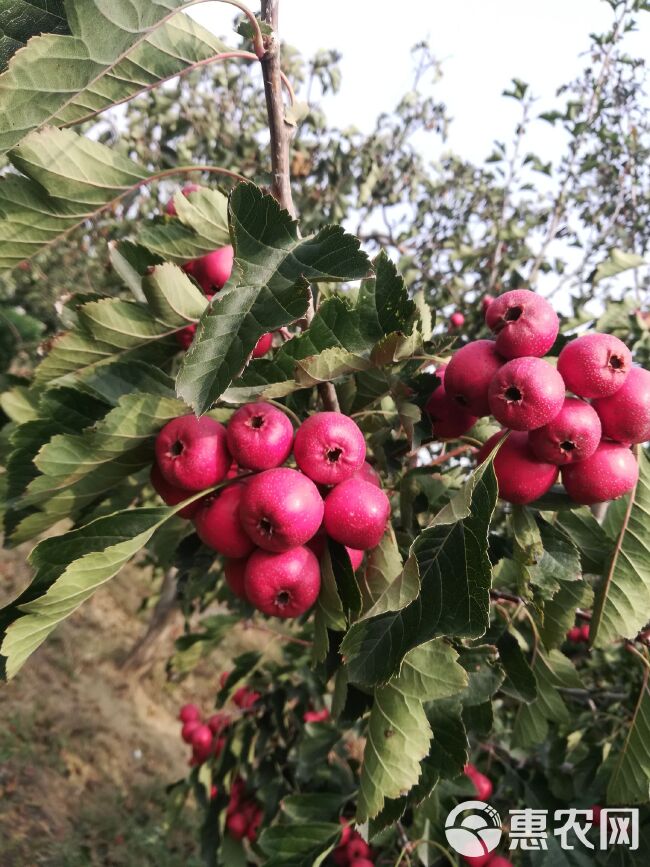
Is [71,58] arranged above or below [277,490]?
above

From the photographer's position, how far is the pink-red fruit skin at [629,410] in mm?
1099

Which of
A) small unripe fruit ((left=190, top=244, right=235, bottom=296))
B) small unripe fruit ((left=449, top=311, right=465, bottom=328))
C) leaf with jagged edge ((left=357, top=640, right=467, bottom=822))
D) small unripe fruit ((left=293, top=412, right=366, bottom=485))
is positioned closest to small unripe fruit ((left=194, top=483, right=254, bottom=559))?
small unripe fruit ((left=293, top=412, right=366, bottom=485))

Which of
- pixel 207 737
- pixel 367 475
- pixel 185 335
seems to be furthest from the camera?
pixel 207 737

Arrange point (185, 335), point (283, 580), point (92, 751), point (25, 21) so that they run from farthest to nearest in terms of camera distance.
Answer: point (92, 751), point (185, 335), point (283, 580), point (25, 21)

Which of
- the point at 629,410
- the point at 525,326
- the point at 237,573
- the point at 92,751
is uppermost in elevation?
the point at 525,326

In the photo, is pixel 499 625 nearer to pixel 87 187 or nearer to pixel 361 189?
pixel 87 187

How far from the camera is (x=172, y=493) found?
126cm

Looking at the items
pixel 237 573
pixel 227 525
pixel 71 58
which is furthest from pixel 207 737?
pixel 71 58

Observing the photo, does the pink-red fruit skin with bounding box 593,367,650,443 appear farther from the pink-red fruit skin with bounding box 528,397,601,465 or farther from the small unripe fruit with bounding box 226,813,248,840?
the small unripe fruit with bounding box 226,813,248,840

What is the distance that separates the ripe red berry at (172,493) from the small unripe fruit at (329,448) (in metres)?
0.26

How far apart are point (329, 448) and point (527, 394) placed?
0.35 m

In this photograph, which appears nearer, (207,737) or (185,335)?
(185,335)

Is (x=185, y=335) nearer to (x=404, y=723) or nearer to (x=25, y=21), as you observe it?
(x=25, y=21)

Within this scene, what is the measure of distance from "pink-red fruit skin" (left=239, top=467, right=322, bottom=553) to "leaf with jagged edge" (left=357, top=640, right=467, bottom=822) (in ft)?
1.11
